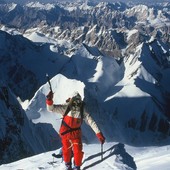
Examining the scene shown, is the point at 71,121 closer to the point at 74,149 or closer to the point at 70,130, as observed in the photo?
the point at 70,130

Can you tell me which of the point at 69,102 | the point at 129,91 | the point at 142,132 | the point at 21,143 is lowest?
the point at 142,132

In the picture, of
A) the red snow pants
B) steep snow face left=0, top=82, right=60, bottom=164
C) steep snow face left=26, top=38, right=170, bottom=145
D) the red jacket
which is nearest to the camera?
Answer: the red snow pants

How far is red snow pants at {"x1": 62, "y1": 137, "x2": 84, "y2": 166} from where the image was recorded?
1870cm

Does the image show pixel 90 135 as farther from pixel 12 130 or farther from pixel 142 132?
pixel 142 132

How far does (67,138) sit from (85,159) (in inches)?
146

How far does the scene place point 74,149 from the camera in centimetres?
1875

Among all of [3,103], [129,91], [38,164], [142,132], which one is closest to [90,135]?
[3,103]

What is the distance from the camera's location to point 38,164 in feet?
76.2

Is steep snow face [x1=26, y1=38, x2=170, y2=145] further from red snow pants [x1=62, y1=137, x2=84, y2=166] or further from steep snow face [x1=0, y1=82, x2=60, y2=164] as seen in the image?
red snow pants [x1=62, y1=137, x2=84, y2=166]

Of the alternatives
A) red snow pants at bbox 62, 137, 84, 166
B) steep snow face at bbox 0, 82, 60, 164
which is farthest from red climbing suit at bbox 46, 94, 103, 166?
steep snow face at bbox 0, 82, 60, 164

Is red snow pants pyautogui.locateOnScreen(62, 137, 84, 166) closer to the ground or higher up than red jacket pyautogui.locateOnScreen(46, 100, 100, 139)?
closer to the ground

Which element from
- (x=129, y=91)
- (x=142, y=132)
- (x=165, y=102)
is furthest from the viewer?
(x=165, y=102)

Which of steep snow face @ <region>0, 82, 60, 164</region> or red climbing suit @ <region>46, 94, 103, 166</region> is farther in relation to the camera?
steep snow face @ <region>0, 82, 60, 164</region>

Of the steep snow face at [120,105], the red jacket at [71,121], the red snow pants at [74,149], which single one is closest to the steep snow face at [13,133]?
the steep snow face at [120,105]
